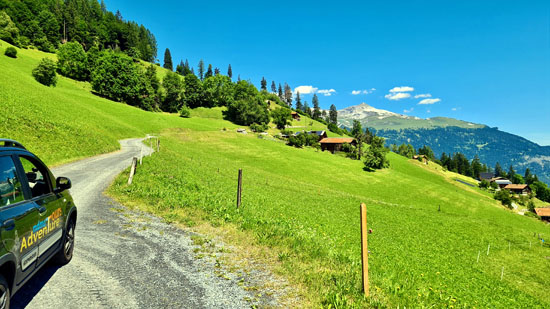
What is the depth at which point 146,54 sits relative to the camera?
16038 centimetres

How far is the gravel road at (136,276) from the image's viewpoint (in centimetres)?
565

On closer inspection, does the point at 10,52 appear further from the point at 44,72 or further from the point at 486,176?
the point at 486,176

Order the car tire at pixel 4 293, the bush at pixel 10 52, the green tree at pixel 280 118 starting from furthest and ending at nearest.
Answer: the green tree at pixel 280 118 < the bush at pixel 10 52 < the car tire at pixel 4 293

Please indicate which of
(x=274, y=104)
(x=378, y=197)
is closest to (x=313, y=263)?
(x=378, y=197)

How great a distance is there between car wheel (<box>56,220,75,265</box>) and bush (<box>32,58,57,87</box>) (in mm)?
85195

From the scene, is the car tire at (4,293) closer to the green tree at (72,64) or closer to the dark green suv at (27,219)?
the dark green suv at (27,219)

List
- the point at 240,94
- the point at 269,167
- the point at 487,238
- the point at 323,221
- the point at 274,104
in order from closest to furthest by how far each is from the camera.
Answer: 1. the point at 323,221
2. the point at 487,238
3. the point at 269,167
4. the point at 240,94
5. the point at 274,104

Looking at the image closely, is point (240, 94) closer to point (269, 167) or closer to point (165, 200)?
point (269, 167)

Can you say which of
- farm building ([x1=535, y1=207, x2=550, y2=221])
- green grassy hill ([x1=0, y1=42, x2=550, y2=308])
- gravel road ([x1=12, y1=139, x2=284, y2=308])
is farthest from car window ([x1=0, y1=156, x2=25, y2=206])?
farm building ([x1=535, y1=207, x2=550, y2=221])

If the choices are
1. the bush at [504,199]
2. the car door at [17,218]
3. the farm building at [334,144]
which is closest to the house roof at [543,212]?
the bush at [504,199]

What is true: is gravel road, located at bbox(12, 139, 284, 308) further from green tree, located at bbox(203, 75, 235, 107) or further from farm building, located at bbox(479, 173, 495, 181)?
farm building, located at bbox(479, 173, 495, 181)

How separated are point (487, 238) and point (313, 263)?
31626mm

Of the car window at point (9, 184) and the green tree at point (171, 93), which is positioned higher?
the green tree at point (171, 93)

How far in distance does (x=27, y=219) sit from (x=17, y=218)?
0.43 meters
